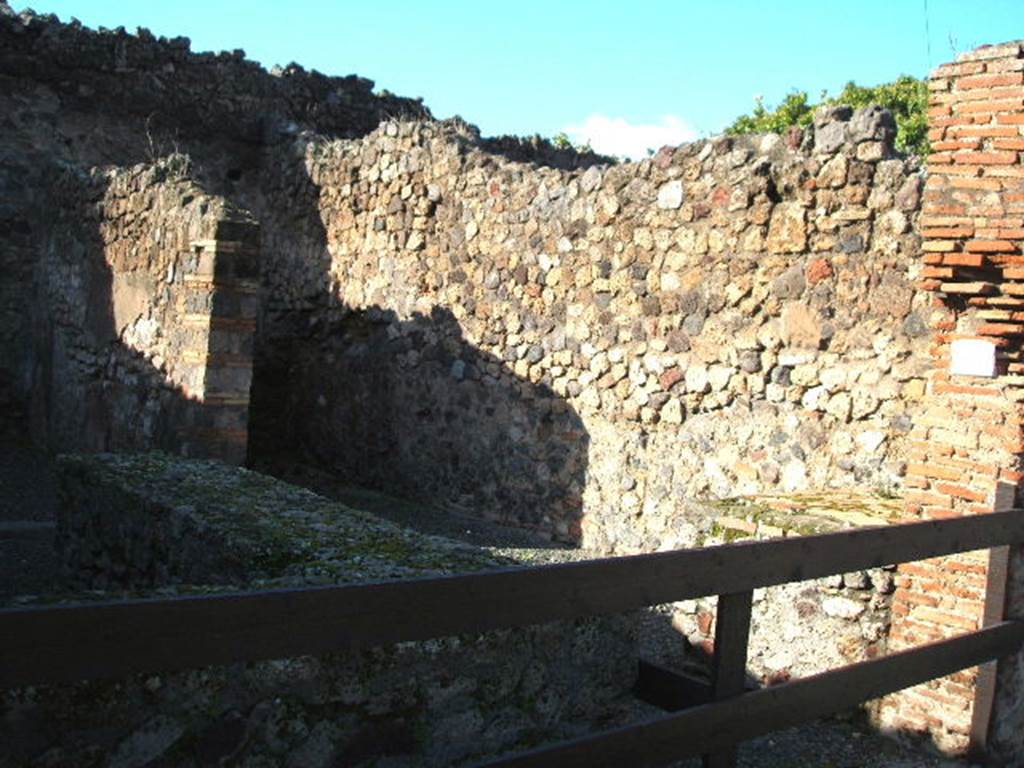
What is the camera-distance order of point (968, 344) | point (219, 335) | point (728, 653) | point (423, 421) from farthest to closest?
point (423, 421) → point (219, 335) → point (968, 344) → point (728, 653)

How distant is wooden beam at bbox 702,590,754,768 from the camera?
2590mm

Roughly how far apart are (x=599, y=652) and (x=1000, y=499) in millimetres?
2167

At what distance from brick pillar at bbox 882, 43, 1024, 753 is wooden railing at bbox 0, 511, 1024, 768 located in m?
0.85

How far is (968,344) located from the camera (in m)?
4.40

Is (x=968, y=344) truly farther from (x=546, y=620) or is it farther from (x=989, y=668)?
(x=546, y=620)

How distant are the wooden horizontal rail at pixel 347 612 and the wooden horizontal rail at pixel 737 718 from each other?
0.27 meters

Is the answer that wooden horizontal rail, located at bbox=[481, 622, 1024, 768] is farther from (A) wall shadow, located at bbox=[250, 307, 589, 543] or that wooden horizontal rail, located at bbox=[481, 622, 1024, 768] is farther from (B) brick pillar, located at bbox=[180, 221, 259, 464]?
(B) brick pillar, located at bbox=[180, 221, 259, 464]

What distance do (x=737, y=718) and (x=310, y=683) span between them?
1016mm

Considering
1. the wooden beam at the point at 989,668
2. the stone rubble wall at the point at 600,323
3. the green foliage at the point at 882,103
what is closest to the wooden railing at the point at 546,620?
the wooden beam at the point at 989,668

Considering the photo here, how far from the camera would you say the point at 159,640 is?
5.75 ft

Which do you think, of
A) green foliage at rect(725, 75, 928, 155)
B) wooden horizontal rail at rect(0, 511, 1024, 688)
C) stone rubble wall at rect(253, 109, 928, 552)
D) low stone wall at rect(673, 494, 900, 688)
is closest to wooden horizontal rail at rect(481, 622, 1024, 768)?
wooden horizontal rail at rect(0, 511, 1024, 688)

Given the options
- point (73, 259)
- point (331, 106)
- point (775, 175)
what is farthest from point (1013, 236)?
point (331, 106)

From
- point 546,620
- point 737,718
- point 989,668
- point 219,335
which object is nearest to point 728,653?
point 737,718

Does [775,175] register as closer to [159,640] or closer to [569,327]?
[569,327]
